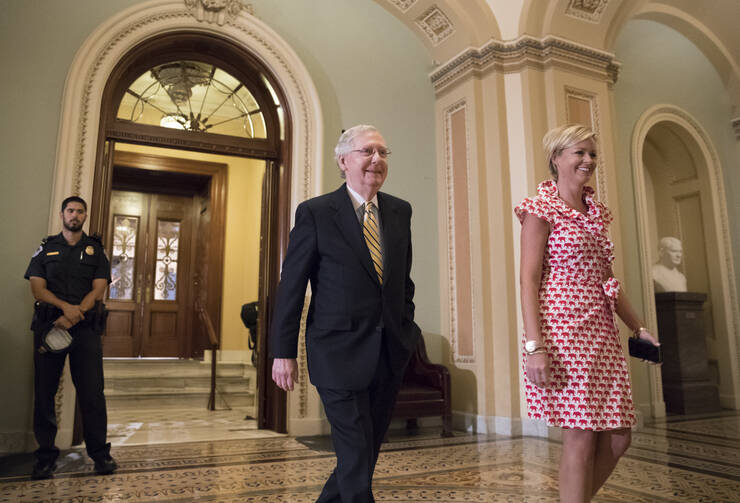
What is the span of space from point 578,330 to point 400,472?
2032mm

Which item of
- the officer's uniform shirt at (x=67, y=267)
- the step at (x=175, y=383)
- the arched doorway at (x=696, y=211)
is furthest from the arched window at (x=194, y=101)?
the arched doorway at (x=696, y=211)

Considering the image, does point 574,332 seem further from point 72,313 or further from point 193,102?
point 193,102

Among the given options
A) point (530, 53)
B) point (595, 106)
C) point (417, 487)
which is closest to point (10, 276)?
point (417, 487)

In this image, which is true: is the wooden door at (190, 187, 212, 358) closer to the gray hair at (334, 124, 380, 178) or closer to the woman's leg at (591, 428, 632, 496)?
the gray hair at (334, 124, 380, 178)

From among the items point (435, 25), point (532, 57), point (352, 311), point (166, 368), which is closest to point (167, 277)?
point (166, 368)

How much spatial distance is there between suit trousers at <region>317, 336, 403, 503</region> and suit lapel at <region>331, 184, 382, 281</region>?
0.27 m

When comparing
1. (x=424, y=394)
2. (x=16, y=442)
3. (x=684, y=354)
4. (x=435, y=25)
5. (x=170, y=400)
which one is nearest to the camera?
(x=16, y=442)

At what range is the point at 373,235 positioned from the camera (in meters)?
1.92

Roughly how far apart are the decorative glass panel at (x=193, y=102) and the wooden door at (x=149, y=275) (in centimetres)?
410

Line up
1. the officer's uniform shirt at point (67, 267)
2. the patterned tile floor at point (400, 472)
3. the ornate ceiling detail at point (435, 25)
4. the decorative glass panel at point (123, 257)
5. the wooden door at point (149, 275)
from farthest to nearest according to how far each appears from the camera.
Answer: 1. the decorative glass panel at point (123, 257)
2. the wooden door at point (149, 275)
3. the ornate ceiling detail at point (435, 25)
4. the officer's uniform shirt at point (67, 267)
5. the patterned tile floor at point (400, 472)

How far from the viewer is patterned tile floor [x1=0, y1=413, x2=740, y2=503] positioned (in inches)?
115

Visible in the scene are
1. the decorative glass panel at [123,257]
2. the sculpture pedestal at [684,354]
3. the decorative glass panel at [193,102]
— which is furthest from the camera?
the decorative glass panel at [123,257]

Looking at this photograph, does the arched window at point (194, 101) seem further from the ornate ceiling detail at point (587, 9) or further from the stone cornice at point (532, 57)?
the ornate ceiling detail at point (587, 9)

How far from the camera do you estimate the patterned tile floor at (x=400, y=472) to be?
115 inches
